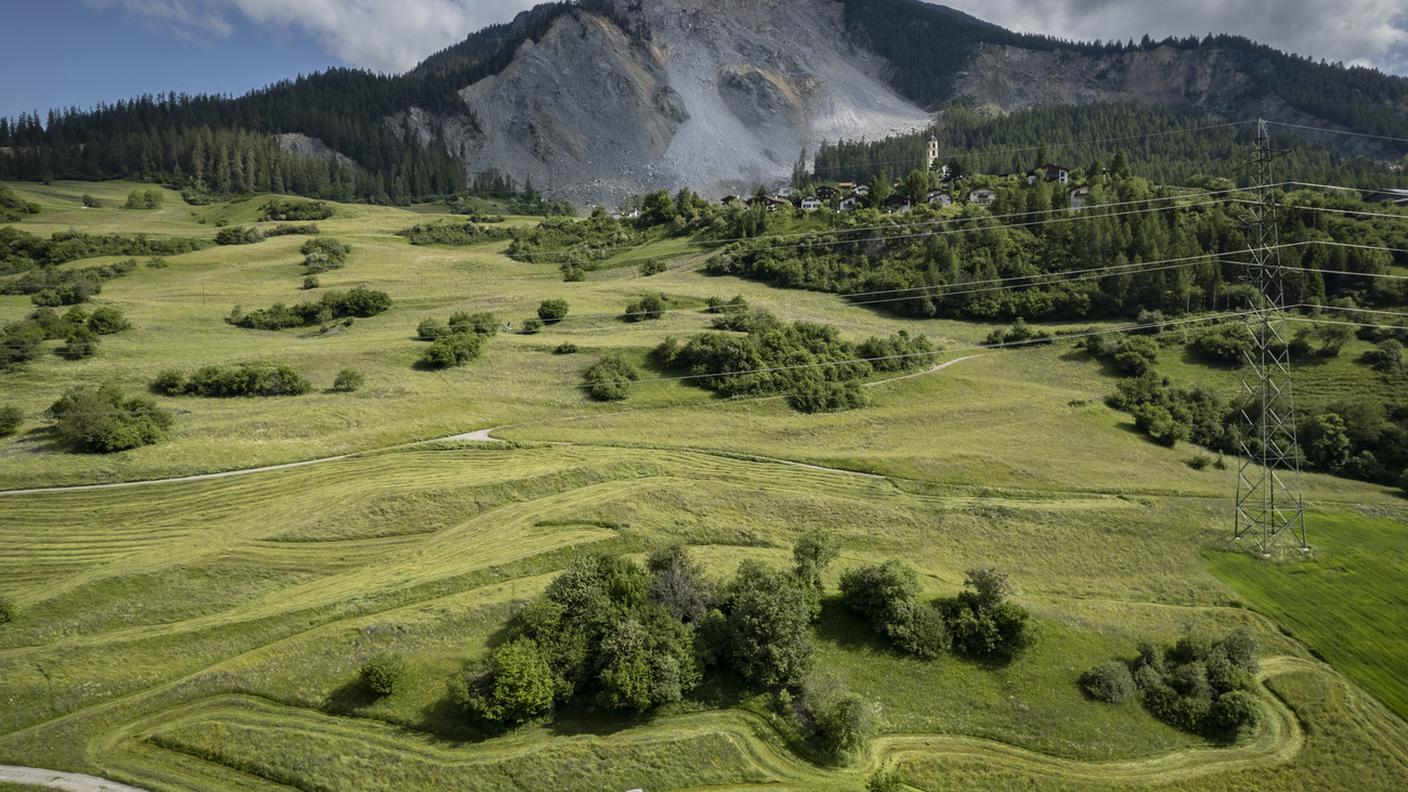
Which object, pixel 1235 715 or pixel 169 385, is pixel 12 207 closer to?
pixel 169 385

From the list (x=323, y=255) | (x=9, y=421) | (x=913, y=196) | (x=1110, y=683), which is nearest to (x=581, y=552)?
(x=1110, y=683)

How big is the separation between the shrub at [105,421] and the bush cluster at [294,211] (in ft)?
440

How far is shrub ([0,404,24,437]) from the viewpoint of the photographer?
163 feet

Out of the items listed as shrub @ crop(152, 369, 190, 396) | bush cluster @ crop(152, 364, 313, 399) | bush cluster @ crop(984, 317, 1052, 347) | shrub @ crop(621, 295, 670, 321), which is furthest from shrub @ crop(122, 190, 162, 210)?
bush cluster @ crop(984, 317, 1052, 347)

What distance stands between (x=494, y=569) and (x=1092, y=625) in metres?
36.4

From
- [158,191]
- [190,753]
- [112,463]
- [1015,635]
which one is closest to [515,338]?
[112,463]

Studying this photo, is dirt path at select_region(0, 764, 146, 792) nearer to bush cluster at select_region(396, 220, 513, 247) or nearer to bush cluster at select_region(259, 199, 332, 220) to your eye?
bush cluster at select_region(396, 220, 513, 247)

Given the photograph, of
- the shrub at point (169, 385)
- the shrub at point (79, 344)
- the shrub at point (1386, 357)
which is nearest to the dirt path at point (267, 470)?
the shrub at point (169, 385)

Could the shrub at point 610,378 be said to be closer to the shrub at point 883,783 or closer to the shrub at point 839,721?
the shrub at point 839,721

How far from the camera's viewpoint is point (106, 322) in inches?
2997

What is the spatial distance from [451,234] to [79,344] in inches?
3964

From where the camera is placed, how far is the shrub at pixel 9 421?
49.7m

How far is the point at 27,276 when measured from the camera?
97.8 metres

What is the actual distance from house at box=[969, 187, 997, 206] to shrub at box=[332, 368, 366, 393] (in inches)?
5319
